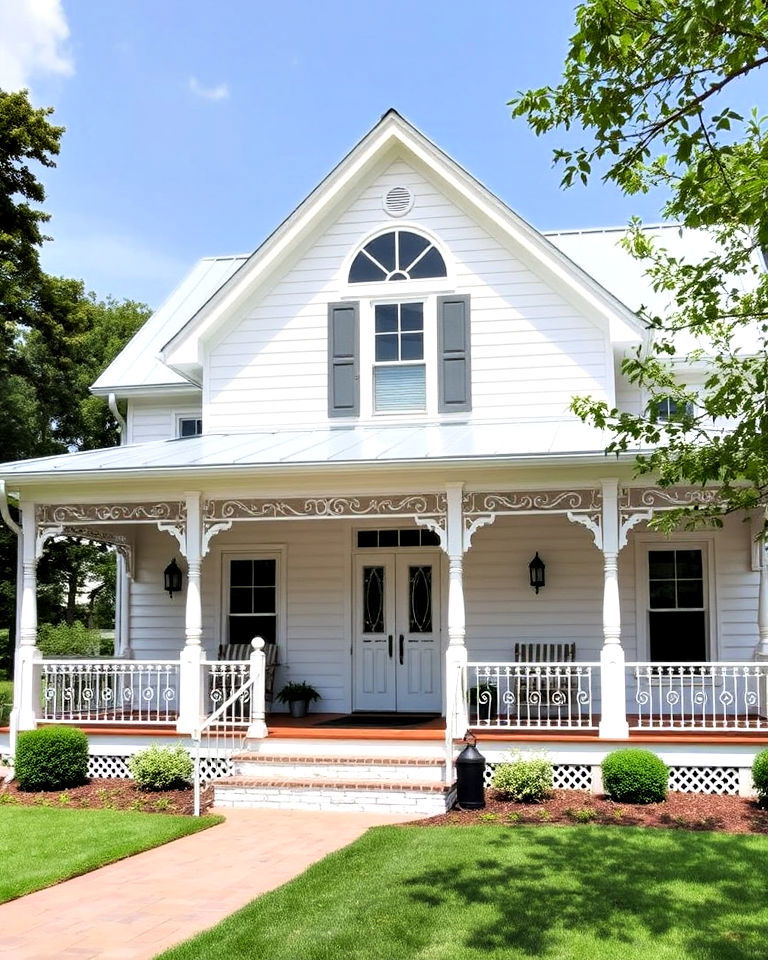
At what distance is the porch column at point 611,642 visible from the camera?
11.9 metres

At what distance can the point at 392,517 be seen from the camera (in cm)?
1391

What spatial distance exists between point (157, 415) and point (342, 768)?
8.32 m

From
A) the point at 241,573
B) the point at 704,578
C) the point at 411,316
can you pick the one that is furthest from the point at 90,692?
the point at 704,578

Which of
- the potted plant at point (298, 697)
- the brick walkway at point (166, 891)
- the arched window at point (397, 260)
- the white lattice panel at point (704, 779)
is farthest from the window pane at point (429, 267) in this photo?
the brick walkway at point (166, 891)

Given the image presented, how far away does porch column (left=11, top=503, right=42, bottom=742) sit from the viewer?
43.0ft

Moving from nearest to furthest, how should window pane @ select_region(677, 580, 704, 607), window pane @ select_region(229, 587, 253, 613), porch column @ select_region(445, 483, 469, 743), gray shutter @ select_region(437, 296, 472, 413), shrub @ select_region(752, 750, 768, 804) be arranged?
A: shrub @ select_region(752, 750, 768, 804)
porch column @ select_region(445, 483, 469, 743)
window pane @ select_region(677, 580, 704, 607)
gray shutter @ select_region(437, 296, 472, 413)
window pane @ select_region(229, 587, 253, 613)

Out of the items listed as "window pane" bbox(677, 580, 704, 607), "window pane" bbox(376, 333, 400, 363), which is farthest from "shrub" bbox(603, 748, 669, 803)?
"window pane" bbox(376, 333, 400, 363)

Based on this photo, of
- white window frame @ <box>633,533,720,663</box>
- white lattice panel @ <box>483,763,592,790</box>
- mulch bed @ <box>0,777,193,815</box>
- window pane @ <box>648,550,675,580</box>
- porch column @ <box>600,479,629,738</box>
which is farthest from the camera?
window pane @ <box>648,550,675,580</box>

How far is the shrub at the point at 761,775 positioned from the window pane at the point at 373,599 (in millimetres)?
5938

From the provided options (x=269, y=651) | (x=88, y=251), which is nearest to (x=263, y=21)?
(x=269, y=651)

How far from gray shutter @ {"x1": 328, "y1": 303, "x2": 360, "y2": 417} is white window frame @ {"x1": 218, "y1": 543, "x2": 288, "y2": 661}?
7.65 ft

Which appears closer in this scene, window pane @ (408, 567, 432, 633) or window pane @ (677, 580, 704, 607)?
A: window pane @ (677, 580, 704, 607)

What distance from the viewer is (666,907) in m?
7.23

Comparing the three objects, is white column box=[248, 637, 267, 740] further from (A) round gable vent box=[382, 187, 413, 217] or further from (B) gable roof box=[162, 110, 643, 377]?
(A) round gable vent box=[382, 187, 413, 217]
